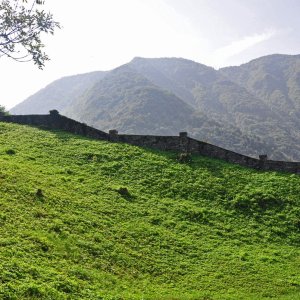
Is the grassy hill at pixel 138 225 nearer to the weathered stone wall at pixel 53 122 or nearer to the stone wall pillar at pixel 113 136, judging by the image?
the stone wall pillar at pixel 113 136

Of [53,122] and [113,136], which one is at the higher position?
[53,122]

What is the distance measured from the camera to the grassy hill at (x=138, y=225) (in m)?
16.9

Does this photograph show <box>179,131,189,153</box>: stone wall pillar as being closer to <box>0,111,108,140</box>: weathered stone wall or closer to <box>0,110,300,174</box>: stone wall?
<box>0,110,300,174</box>: stone wall

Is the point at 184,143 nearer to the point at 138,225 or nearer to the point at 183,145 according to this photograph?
the point at 183,145

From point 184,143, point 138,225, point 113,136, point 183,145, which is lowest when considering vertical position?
point 138,225

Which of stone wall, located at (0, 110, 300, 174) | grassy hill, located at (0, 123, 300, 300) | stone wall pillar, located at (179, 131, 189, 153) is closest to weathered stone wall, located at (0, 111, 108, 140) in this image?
stone wall, located at (0, 110, 300, 174)

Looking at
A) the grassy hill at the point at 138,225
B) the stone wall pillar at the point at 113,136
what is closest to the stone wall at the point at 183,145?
the stone wall pillar at the point at 113,136

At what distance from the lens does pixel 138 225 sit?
79.9 feet

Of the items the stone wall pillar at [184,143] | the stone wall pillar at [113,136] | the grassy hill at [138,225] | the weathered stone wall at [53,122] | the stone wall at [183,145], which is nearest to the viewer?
the grassy hill at [138,225]

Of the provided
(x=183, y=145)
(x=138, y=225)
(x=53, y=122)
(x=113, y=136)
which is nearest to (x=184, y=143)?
(x=183, y=145)

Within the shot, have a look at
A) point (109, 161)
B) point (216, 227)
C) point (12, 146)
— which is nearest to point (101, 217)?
point (216, 227)

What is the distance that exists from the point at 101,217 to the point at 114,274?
636cm

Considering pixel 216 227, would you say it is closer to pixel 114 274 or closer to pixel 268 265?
pixel 268 265

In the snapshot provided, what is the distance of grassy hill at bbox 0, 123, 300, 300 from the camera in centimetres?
1692
